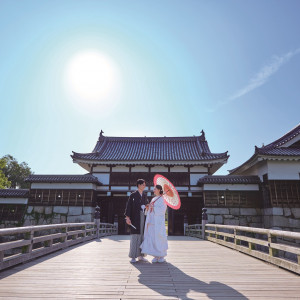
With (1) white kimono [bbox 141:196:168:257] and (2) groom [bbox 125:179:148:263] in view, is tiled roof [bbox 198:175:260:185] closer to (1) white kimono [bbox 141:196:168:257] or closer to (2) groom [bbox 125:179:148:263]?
(2) groom [bbox 125:179:148:263]

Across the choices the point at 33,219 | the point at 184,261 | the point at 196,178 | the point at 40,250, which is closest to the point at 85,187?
the point at 33,219

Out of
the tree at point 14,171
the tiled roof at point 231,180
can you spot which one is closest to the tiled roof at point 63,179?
the tiled roof at point 231,180

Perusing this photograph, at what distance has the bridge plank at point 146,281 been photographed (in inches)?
111

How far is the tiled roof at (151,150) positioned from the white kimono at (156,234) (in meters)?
11.6

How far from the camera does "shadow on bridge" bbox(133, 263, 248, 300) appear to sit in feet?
9.35

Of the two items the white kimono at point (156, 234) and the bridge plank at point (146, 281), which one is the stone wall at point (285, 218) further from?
the white kimono at point (156, 234)

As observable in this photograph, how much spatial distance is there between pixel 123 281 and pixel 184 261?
2233 mm

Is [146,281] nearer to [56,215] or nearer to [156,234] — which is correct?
[156,234]

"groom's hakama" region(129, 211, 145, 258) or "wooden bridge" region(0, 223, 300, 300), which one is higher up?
"groom's hakama" region(129, 211, 145, 258)

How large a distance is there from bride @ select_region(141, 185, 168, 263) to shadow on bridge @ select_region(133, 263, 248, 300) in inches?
29.7

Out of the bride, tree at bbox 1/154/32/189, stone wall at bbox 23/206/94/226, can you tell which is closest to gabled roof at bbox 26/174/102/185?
stone wall at bbox 23/206/94/226

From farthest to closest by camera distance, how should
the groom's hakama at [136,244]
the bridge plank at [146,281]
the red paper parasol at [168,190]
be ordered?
1. the red paper parasol at [168,190]
2. the groom's hakama at [136,244]
3. the bridge plank at [146,281]

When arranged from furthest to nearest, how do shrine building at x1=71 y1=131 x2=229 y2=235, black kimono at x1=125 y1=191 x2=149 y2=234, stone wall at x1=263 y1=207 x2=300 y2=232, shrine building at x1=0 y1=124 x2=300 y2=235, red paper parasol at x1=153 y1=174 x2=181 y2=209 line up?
1. shrine building at x1=71 y1=131 x2=229 y2=235
2. shrine building at x1=0 y1=124 x2=300 y2=235
3. stone wall at x1=263 y1=207 x2=300 y2=232
4. red paper parasol at x1=153 y1=174 x2=181 y2=209
5. black kimono at x1=125 y1=191 x2=149 y2=234

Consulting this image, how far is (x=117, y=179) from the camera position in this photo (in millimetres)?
17125
